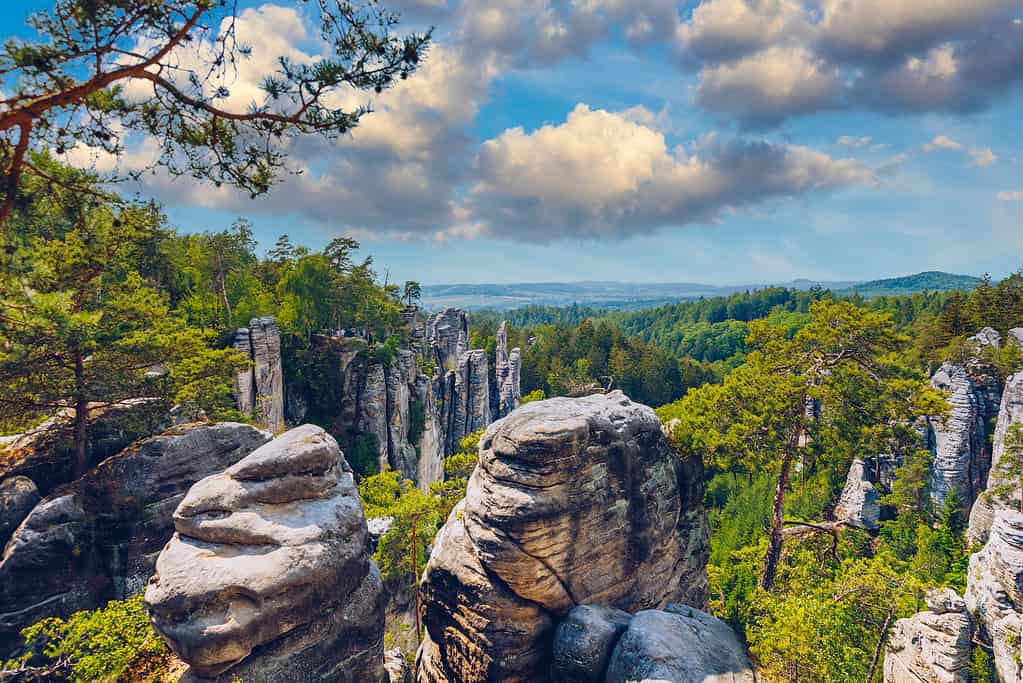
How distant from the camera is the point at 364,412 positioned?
102 ft

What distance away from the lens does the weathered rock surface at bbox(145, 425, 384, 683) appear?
9422mm

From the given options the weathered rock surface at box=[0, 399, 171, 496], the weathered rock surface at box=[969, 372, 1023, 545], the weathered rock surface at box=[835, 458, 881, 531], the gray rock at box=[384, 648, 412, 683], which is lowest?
the weathered rock surface at box=[835, 458, 881, 531]

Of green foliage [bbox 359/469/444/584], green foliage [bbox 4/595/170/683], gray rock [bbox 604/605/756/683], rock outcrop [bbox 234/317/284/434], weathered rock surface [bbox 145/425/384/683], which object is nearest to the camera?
green foliage [bbox 4/595/170/683]

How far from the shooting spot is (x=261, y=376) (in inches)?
999

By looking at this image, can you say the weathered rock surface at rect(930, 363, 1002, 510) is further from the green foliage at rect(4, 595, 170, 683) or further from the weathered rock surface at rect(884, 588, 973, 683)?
the green foliage at rect(4, 595, 170, 683)

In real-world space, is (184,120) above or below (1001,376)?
above

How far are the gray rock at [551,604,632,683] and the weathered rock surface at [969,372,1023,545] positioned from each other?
1945cm

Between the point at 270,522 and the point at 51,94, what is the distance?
7.95 meters

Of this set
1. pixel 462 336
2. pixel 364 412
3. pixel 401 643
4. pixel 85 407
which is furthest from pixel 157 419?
pixel 462 336

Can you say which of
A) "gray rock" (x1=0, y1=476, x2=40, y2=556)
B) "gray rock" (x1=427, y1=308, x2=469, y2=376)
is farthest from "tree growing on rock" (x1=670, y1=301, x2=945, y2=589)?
"gray rock" (x1=427, y1=308, x2=469, y2=376)

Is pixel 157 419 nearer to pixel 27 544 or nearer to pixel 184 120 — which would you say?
pixel 27 544

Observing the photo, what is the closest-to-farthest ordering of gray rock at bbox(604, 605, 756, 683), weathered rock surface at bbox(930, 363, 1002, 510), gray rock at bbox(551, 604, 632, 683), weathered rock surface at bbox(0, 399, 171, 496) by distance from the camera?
gray rock at bbox(604, 605, 756, 683)
gray rock at bbox(551, 604, 632, 683)
weathered rock surface at bbox(0, 399, 171, 496)
weathered rock surface at bbox(930, 363, 1002, 510)

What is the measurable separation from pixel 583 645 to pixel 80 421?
14010mm

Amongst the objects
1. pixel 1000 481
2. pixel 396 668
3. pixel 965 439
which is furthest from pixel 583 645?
pixel 965 439
